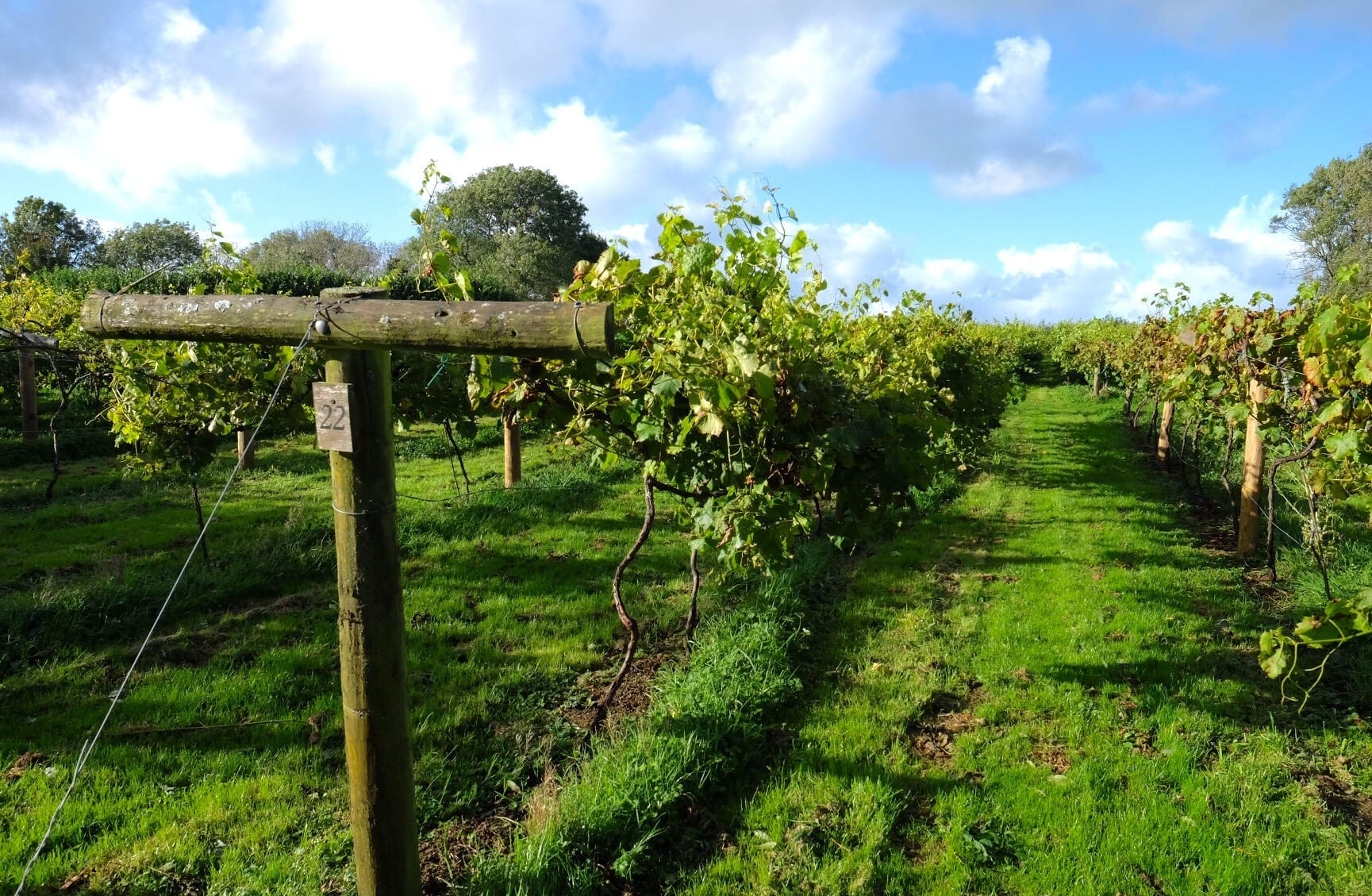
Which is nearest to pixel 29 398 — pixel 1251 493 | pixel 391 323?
pixel 391 323

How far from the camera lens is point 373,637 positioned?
2809mm

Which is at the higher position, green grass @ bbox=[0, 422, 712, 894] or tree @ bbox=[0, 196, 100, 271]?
tree @ bbox=[0, 196, 100, 271]

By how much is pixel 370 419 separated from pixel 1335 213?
52000 mm

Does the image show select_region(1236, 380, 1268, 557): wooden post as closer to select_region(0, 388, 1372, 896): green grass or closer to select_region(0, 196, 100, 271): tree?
select_region(0, 388, 1372, 896): green grass

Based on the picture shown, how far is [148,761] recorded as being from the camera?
4.37 meters

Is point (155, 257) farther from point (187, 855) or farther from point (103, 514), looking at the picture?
point (187, 855)

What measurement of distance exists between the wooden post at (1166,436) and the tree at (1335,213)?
107ft

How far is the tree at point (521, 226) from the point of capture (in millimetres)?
38469

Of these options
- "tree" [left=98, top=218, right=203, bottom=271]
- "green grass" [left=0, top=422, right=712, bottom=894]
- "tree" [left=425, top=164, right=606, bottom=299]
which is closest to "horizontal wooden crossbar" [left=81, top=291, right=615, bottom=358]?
"green grass" [left=0, top=422, right=712, bottom=894]

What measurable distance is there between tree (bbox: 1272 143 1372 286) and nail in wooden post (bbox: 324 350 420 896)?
154ft

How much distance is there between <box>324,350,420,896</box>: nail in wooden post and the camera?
2701 millimetres

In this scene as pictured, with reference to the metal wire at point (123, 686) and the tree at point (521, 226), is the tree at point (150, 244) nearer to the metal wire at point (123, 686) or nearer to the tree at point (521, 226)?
the tree at point (521, 226)

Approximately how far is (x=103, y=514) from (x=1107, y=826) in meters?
10.8

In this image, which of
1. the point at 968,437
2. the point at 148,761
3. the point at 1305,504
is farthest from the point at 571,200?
the point at 148,761
